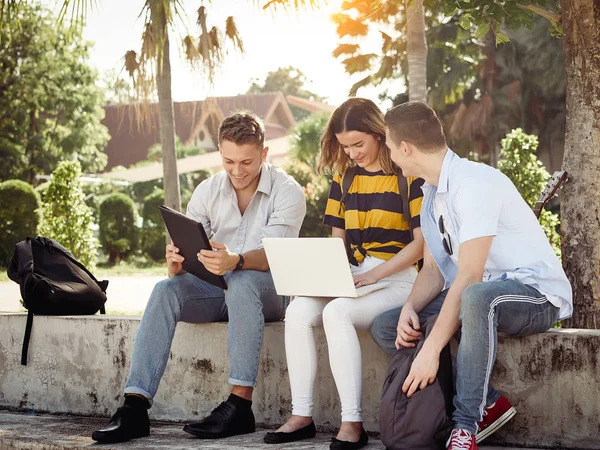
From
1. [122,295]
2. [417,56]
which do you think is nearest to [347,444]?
[417,56]

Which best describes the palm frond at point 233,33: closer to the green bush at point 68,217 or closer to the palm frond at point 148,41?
the palm frond at point 148,41

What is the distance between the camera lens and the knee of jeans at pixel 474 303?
3.84m

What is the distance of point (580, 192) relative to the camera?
5.85 m

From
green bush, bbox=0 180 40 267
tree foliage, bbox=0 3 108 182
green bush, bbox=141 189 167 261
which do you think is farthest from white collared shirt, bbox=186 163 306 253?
tree foliage, bbox=0 3 108 182

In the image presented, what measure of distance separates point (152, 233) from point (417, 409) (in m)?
23.3

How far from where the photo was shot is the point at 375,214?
4.82 meters

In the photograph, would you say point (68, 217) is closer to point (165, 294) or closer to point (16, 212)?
point (165, 294)

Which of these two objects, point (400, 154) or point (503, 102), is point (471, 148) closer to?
point (503, 102)

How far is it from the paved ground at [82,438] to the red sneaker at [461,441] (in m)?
0.61

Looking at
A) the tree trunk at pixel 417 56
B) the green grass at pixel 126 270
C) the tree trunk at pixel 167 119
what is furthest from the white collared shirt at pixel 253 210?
the green grass at pixel 126 270

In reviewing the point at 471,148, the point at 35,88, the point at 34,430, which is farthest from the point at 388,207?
the point at 35,88

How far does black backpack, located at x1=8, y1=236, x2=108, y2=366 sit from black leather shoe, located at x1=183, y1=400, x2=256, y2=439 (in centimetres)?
153

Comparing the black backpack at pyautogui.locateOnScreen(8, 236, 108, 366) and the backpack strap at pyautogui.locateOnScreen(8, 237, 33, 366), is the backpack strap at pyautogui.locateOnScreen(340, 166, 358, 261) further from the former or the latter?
the backpack strap at pyautogui.locateOnScreen(8, 237, 33, 366)

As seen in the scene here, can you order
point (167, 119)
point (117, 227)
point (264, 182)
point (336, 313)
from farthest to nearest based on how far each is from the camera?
point (117, 227), point (167, 119), point (264, 182), point (336, 313)
